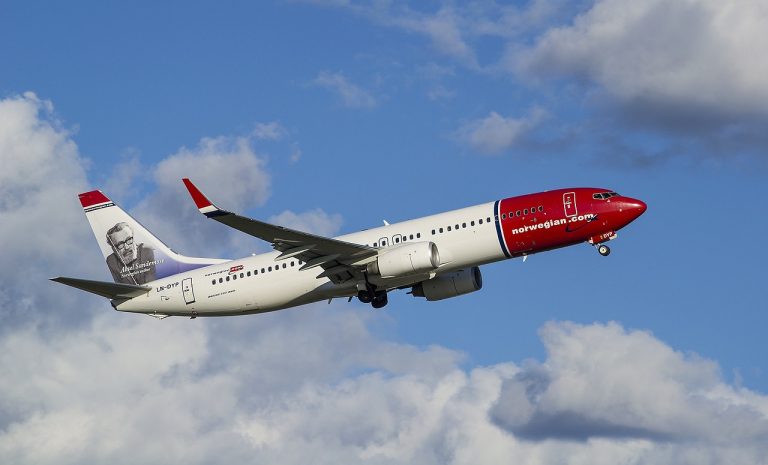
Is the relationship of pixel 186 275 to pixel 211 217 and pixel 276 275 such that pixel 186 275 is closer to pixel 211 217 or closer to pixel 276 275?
pixel 276 275

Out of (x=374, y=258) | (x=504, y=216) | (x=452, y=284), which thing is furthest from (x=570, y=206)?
(x=374, y=258)

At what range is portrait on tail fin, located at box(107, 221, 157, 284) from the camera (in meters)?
74.1

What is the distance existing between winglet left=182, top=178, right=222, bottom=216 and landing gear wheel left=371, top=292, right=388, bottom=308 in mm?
11792

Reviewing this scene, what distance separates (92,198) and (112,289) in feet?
32.7

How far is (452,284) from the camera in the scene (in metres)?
69.6

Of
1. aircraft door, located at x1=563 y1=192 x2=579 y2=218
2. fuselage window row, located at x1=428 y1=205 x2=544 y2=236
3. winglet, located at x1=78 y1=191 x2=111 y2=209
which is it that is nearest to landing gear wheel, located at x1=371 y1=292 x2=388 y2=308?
fuselage window row, located at x1=428 y1=205 x2=544 y2=236

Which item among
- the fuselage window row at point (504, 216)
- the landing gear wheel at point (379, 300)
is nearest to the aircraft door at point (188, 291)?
the landing gear wheel at point (379, 300)

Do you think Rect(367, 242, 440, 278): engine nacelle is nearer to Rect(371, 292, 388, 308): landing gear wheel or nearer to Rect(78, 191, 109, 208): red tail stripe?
Rect(371, 292, 388, 308): landing gear wheel

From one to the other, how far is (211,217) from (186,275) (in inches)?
499

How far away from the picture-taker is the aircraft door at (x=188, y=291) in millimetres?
70375

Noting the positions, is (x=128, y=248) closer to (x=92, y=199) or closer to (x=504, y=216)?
(x=92, y=199)

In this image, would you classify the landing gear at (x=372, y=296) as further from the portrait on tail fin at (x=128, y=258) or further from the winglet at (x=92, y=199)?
the winglet at (x=92, y=199)

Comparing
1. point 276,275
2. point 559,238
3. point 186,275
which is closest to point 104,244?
point 186,275

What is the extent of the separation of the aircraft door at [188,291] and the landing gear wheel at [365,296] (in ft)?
30.5
